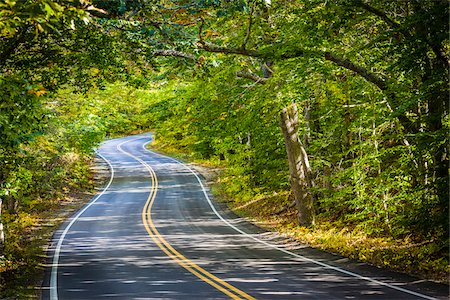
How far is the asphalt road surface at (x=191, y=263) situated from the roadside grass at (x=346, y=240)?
0.53 metres

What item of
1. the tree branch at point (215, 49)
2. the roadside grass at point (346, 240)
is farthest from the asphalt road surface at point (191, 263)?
the tree branch at point (215, 49)

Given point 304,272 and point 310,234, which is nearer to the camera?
point 304,272

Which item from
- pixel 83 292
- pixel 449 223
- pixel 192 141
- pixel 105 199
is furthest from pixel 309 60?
pixel 192 141

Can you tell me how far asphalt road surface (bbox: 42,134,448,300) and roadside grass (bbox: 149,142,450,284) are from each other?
533 mm

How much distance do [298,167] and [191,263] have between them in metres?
7.03

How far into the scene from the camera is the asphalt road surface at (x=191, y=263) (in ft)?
32.4

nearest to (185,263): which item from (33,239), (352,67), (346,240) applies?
(346,240)

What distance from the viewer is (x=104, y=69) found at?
9.84 meters

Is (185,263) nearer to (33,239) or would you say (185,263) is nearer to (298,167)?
(298,167)

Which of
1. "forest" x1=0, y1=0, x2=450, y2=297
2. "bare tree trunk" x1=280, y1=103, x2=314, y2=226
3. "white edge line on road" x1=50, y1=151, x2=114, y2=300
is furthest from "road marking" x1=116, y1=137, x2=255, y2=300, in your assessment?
"bare tree trunk" x1=280, y1=103, x2=314, y2=226

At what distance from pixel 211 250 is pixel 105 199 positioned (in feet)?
53.3

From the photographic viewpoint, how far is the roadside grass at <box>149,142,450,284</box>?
11.0 metres

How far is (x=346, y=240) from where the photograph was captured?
1507cm

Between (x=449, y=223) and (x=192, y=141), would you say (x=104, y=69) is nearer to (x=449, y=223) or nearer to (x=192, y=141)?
(x=449, y=223)
